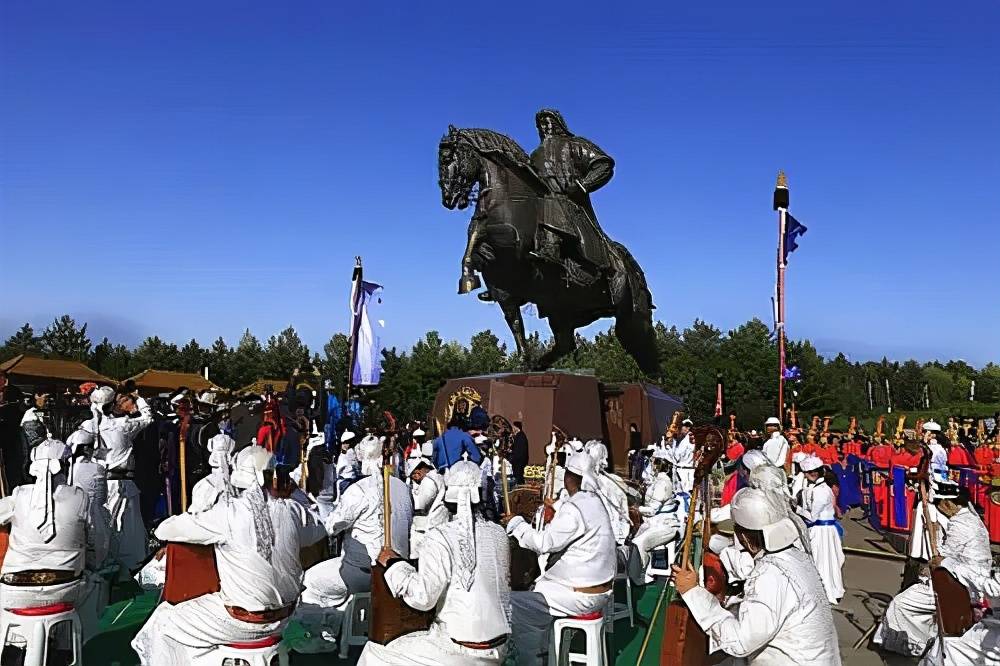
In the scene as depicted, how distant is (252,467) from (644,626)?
467 cm

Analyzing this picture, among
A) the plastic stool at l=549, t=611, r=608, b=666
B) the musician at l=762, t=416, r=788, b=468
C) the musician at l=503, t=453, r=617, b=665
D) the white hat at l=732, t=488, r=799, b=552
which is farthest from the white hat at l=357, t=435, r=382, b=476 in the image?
the musician at l=762, t=416, r=788, b=468

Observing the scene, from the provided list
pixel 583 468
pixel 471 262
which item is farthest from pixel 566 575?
pixel 471 262

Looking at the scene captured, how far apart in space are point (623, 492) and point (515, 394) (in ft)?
18.4

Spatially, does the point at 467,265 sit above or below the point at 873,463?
above

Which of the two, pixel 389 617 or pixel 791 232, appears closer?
pixel 389 617

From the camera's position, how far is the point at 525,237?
14.2 m

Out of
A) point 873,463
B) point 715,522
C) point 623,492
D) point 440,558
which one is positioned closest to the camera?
point 440,558

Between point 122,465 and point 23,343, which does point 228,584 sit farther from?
point 23,343

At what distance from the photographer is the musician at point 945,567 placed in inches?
246

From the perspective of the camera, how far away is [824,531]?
31.1ft

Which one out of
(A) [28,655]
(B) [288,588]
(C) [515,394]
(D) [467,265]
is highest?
(D) [467,265]

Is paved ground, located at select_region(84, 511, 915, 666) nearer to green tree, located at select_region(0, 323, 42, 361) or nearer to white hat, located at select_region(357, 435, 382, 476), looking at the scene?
white hat, located at select_region(357, 435, 382, 476)

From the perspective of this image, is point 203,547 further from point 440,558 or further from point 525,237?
point 525,237

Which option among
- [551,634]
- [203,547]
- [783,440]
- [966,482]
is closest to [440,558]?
[203,547]
